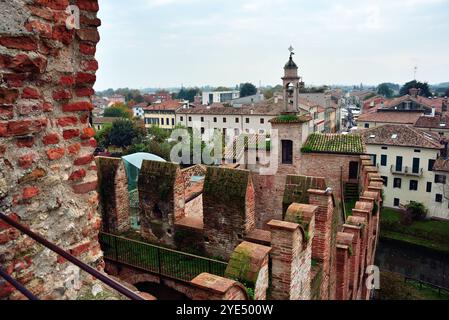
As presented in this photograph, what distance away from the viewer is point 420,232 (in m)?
29.6

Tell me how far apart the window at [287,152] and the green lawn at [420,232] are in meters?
16.1

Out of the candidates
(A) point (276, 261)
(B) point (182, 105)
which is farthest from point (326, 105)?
(A) point (276, 261)

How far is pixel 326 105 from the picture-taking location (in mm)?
66812

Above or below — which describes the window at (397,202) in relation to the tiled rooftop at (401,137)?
below

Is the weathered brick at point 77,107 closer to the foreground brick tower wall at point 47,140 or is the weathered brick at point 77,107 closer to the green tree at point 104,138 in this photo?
the foreground brick tower wall at point 47,140

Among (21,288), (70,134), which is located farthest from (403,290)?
(21,288)

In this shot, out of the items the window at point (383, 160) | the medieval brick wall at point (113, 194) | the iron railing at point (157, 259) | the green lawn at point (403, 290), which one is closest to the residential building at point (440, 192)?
the window at point (383, 160)

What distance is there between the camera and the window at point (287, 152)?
18625mm

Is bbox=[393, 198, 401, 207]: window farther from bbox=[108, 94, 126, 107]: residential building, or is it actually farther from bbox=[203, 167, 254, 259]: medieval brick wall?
bbox=[108, 94, 126, 107]: residential building

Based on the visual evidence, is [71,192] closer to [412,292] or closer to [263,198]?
[263,198]

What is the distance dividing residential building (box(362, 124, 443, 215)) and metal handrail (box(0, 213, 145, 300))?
34.3m

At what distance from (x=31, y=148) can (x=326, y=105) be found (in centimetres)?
6749

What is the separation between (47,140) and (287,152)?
1620cm

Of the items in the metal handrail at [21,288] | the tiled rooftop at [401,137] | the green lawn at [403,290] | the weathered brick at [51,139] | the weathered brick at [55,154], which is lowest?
the green lawn at [403,290]
